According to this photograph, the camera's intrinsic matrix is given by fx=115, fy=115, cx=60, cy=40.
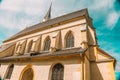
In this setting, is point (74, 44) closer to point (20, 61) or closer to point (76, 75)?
point (76, 75)

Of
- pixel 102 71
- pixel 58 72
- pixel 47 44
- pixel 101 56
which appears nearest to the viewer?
pixel 58 72

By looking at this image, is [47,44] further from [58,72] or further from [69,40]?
[58,72]

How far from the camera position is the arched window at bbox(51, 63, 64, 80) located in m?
11.3

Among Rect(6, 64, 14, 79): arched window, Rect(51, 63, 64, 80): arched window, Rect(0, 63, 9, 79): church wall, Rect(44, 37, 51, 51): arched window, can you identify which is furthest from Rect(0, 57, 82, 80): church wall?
Rect(44, 37, 51, 51): arched window

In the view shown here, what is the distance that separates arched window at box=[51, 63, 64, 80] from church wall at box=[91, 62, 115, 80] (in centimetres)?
336

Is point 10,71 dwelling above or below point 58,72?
below

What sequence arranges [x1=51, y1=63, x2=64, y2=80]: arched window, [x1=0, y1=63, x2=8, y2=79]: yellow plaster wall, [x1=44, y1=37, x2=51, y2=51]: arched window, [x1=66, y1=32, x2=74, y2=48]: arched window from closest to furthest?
[x1=51, y1=63, x2=64, y2=80]: arched window
[x1=66, y1=32, x2=74, y2=48]: arched window
[x1=0, y1=63, x2=8, y2=79]: yellow plaster wall
[x1=44, y1=37, x2=51, y2=51]: arched window

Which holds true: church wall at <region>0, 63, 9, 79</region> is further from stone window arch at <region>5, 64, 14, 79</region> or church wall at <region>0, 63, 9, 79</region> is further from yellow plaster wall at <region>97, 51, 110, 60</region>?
yellow plaster wall at <region>97, 51, 110, 60</region>

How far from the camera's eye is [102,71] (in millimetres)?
11828

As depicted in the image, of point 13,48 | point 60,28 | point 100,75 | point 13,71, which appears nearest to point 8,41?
point 13,48

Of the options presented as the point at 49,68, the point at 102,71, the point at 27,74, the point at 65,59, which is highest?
the point at 65,59

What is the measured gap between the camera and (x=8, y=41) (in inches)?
990

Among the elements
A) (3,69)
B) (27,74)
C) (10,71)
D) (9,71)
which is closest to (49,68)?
(27,74)

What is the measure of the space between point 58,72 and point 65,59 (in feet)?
4.92
